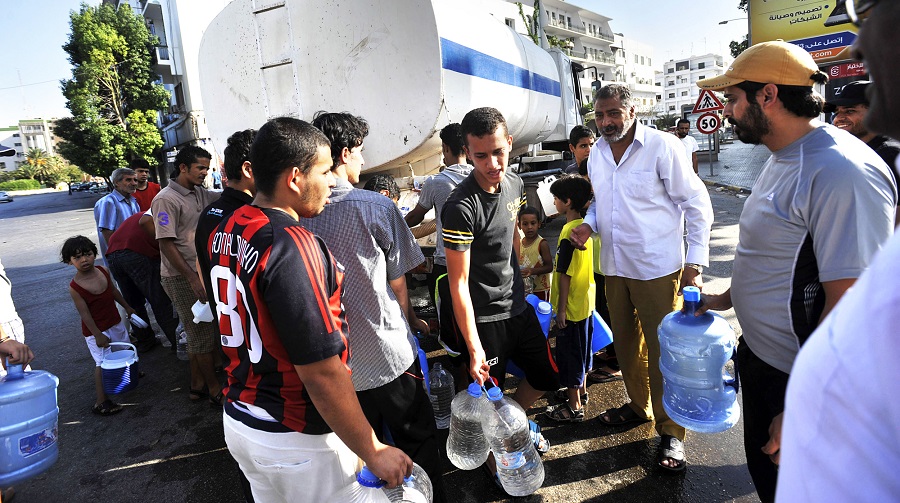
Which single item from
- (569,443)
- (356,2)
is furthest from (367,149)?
(569,443)

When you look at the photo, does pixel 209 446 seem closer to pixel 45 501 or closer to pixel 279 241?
pixel 45 501

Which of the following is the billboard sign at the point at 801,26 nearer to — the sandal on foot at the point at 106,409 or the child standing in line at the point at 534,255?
the child standing in line at the point at 534,255

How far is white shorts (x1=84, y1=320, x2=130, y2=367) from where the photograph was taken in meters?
3.95

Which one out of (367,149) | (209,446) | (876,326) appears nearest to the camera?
(876,326)

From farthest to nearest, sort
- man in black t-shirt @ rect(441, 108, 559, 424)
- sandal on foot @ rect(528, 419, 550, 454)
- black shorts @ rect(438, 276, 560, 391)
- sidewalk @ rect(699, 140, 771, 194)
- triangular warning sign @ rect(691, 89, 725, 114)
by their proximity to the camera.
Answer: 1. sidewalk @ rect(699, 140, 771, 194)
2. triangular warning sign @ rect(691, 89, 725, 114)
3. sandal on foot @ rect(528, 419, 550, 454)
4. black shorts @ rect(438, 276, 560, 391)
5. man in black t-shirt @ rect(441, 108, 559, 424)

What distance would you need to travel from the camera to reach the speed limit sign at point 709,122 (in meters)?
11.3

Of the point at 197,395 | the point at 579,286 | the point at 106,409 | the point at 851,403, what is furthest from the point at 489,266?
the point at 106,409

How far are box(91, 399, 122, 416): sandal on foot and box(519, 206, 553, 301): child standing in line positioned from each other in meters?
3.35

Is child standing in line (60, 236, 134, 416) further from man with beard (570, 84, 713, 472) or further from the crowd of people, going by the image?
man with beard (570, 84, 713, 472)

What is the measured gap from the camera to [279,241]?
138 centimetres

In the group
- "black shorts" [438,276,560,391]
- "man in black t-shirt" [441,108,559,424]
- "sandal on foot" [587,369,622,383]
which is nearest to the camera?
"man in black t-shirt" [441,108,559,424]

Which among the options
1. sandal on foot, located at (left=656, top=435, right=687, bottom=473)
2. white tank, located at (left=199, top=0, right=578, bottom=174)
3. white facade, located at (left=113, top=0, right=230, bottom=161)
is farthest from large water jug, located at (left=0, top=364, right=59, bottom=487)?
white facade, located at (left=113, top=0, right=230, bottom=161)

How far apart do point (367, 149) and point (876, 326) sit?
4241 millimetres

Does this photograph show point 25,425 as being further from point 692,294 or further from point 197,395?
point 692,294
